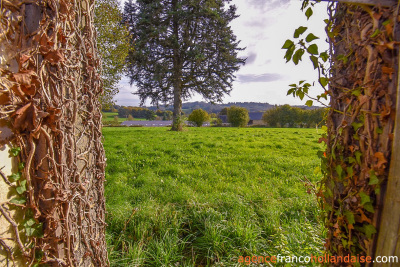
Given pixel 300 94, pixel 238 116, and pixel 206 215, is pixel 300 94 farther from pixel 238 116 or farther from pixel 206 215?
pixel 238 116

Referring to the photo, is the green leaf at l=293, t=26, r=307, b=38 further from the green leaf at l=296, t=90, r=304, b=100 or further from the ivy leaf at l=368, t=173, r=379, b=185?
the ivy leaf at l=368, t=173, r=379, b=185

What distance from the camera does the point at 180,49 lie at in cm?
1521

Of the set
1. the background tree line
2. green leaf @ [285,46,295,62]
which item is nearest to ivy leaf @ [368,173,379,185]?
green leaf @ [285,46,295,62]

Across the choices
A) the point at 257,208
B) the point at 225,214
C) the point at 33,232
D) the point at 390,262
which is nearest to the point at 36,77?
the point at 33,232

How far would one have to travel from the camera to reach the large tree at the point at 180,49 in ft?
47.5

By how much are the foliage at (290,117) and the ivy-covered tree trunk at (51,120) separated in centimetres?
3771

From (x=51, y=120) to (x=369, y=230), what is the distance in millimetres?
2059

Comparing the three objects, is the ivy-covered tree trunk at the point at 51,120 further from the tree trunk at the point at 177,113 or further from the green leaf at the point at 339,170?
the tree trunk at the point at 177,113

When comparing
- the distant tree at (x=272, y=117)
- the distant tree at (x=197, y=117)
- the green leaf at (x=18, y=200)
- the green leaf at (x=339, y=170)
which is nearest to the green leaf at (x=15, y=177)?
the green leaf at (x=18, y=200)

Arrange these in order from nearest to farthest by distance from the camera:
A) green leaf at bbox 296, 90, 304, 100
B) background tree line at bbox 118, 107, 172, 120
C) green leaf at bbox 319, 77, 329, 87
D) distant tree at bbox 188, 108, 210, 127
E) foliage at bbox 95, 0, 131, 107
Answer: green leaf at bbox 319, 77, 329, 87 < green leaf at bbox 296, 90, 304, 100 < foliage at bbox 95, 0, 131, 107 < distant tree at bbox 188, 108, 210, 127 < background tree line at bbox 118, 107, 172, 120

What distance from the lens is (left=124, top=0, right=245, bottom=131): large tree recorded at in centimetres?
1448

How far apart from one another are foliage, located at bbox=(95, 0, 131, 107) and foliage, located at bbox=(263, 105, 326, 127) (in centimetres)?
3248

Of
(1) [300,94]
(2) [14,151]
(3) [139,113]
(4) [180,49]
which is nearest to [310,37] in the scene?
(1) [300,94]

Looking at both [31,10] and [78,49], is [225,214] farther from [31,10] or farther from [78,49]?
[31,10]
